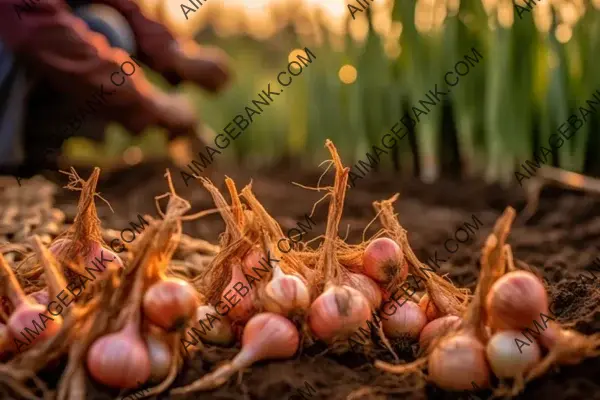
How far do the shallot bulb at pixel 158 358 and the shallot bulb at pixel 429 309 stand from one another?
473 millimetres

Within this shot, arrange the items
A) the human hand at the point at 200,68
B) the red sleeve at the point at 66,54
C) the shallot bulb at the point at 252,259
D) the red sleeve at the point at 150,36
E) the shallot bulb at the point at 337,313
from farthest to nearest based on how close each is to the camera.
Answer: the human hand at the point at 200,68 → the red sleeve at the point at 150,36 → the red sleeve at the point at 66,54 → the shallot bulb at the point at 252,259 → the shallot bulb at the point at 337,313

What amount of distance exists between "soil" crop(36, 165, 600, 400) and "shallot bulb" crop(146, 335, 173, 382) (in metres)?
0.04

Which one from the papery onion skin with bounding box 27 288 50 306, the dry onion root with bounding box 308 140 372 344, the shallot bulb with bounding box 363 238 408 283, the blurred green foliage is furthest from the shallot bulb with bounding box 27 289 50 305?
the blurred green foliage

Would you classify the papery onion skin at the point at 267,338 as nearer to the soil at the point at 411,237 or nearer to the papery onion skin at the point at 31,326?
the soil at the point at 411,237

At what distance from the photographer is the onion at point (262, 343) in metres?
1.12

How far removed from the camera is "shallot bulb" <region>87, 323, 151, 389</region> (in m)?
1.06

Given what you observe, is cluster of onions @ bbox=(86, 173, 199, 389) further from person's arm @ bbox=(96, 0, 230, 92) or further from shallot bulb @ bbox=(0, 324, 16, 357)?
person's arm @ bbox=(96, 0, 230, 92)

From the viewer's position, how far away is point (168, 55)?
3.78m

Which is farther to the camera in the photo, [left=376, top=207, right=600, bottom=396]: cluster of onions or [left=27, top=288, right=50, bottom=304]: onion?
[left=27, top=288, right=50, bottom=304]: onion

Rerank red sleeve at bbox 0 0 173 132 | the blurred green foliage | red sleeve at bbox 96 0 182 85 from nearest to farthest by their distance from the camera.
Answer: red sleeve at bbox 0 0 173 132 < the blurred green foliage < red sleeve at bbox 96 0 182 85

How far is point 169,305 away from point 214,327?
184mm

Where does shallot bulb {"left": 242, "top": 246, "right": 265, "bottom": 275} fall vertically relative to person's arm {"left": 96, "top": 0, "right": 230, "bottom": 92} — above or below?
above

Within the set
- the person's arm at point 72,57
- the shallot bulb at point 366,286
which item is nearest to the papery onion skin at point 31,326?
the shallot bulb at point 366,286

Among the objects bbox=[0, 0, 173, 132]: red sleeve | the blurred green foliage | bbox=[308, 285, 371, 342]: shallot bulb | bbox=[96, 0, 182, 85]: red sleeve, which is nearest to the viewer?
bbox=[308, 285, 371, 342]: shallot bulb
